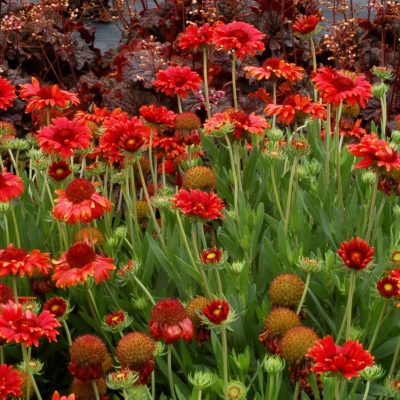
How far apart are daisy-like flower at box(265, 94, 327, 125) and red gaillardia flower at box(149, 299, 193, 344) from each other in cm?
113

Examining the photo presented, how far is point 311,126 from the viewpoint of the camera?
3287mm

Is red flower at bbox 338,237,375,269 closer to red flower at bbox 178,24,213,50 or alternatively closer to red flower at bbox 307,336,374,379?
red flower at bbox 307,336,374,379

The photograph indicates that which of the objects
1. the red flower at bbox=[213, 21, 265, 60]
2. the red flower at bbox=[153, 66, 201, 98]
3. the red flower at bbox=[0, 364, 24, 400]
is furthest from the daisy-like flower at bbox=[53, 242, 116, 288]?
the red flower at bbox=[213, 21, 265, 60]

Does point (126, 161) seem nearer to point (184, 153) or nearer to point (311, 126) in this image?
point (184, 153)

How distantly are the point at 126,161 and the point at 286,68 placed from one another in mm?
892

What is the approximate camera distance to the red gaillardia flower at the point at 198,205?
2.04 meters

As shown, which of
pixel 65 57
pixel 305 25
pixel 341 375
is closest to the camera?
pixel 341 375

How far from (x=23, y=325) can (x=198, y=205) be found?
0.49 meters

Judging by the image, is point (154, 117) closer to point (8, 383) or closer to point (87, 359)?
point (87, 359)

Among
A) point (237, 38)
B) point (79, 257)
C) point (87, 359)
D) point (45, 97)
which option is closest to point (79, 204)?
point (79, 257)

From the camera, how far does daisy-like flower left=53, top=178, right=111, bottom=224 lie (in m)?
2.13

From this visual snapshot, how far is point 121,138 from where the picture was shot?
2.29 meters

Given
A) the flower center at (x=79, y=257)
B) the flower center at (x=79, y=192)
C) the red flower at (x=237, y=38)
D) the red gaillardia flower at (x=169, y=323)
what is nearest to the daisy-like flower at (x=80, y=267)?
the flower center at (x=79, y=257)

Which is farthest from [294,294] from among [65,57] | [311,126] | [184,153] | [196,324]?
[65,57]
